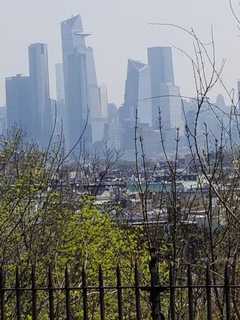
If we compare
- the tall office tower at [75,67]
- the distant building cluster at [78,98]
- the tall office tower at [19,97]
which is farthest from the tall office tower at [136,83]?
the tall office tower at [19,97]

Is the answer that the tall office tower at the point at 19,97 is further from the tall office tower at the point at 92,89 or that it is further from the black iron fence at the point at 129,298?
the black iron fence at the point at 129,298

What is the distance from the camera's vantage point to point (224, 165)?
7.91 meters

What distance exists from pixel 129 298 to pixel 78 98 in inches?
743

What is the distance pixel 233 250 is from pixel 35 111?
18687 mm

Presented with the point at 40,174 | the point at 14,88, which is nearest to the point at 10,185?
the point at 40,174

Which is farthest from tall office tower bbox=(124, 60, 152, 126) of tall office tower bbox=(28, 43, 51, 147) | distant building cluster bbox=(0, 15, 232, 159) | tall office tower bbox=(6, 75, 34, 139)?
tall office tower bbox=(6, 75, 34, 139)

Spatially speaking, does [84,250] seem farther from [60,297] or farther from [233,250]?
[233,250]

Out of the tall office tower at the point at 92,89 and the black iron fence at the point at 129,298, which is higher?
the tall office tower at the point at 92,89

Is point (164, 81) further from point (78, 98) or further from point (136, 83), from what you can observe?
point (78, 98)

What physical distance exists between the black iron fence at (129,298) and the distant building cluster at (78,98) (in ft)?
9.14

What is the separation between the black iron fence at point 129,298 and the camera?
4613mm

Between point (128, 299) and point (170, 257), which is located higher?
point (170, 257)

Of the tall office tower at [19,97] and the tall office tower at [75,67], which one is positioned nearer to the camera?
the tall office tower at [19,97]

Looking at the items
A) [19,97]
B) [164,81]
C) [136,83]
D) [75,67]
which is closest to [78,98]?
[19,97]
